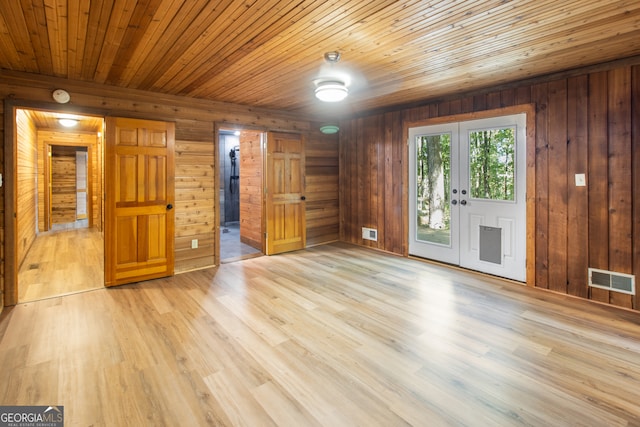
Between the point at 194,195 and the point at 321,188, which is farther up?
the point at 321,188

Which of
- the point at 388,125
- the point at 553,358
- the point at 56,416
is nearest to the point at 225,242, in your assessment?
the point at 388,125

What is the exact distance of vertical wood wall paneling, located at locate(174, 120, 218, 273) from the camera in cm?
452

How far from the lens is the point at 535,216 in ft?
12.5

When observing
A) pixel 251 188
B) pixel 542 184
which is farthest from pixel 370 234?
pixel 542 184

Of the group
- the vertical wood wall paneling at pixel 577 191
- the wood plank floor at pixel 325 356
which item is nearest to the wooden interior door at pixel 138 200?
the wood plank floor at pixel 325 356

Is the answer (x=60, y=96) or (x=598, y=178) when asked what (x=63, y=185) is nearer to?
(x=60, y=96)

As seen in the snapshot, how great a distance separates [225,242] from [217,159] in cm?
226

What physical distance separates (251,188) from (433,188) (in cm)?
320

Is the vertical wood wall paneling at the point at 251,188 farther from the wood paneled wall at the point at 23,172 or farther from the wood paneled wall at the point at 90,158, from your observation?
the wood paneled wall at the point at 90,158

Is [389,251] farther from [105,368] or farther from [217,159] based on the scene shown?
[105,368]

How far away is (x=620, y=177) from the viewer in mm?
3230

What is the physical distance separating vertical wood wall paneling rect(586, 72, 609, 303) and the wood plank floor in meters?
0.50

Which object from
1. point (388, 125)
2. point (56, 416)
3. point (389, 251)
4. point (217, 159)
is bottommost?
point (56, 416)

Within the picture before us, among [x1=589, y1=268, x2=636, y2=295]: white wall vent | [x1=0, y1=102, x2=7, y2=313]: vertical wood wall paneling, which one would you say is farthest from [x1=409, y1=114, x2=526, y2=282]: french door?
[x1=0, y1=102, x2=7, y2=313]: vertical wood wall paneling
